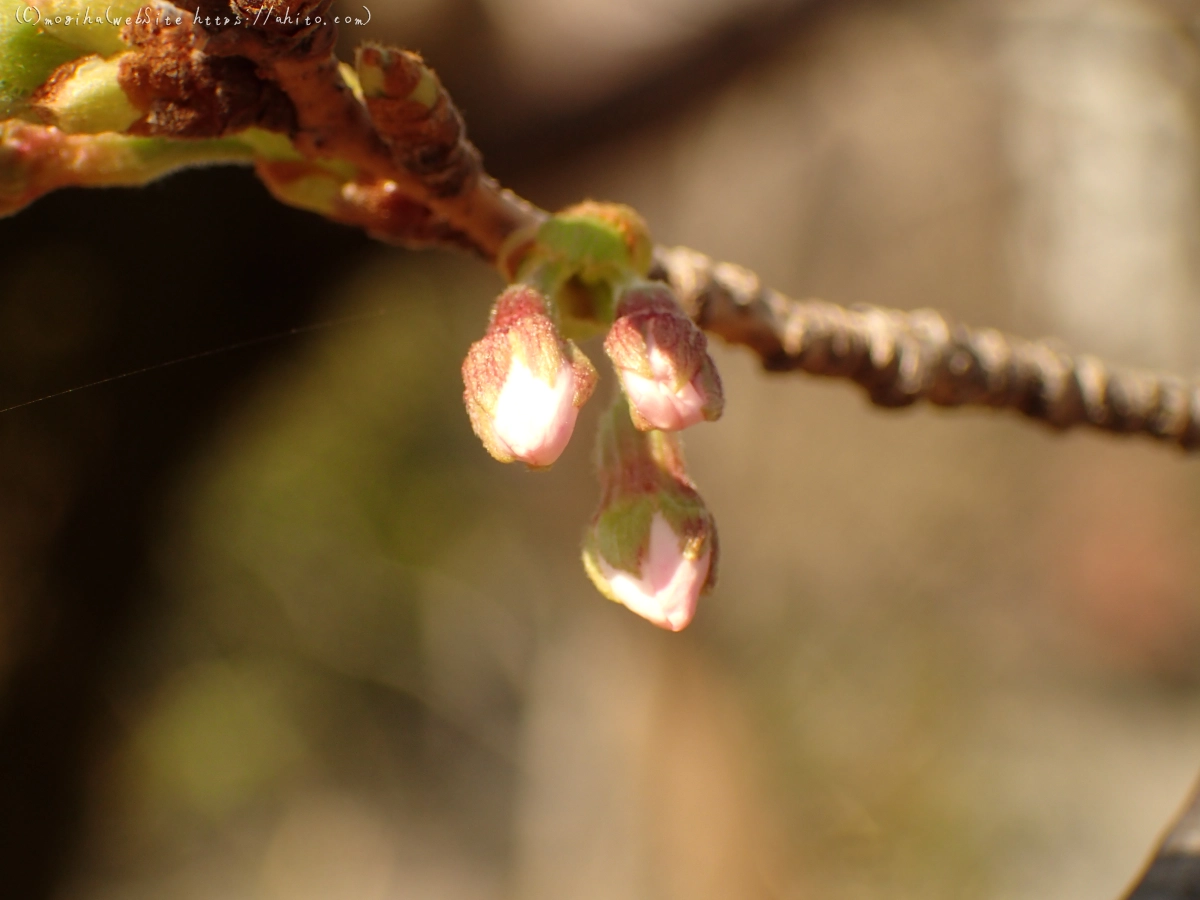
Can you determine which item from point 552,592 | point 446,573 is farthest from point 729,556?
point 446,573

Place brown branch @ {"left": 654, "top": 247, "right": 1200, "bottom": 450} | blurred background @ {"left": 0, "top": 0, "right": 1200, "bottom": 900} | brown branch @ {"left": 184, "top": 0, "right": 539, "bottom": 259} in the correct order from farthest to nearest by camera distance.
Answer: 1. blurred background @ {"left": 0, "top": 0, "right": 1200, "bottom": 900}
2. brown branch @ {"left": 654, "top": 247, "right": 1200, "bottom": 450}
3. brown branch @ {"left": 184, "top": 0, "right": 539, "bottom": 259}

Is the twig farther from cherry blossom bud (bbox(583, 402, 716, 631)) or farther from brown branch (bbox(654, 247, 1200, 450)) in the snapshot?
cherry blossom bud (bbox(583, 402, 716, 631))

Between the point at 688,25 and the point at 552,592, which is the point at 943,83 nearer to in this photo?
the point at 688,25

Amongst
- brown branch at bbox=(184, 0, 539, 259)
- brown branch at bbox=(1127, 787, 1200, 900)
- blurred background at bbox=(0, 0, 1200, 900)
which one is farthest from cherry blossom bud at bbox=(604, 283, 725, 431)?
blurred background at bbox=(0, 0, 1200, 900)

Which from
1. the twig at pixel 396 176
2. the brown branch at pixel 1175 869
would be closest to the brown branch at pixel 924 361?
the twig at pixel 396 176

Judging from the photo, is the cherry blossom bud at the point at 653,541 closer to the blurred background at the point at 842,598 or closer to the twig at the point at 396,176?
the twig at the point at 396,176

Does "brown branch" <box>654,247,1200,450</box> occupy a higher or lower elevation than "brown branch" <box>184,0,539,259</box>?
lower
